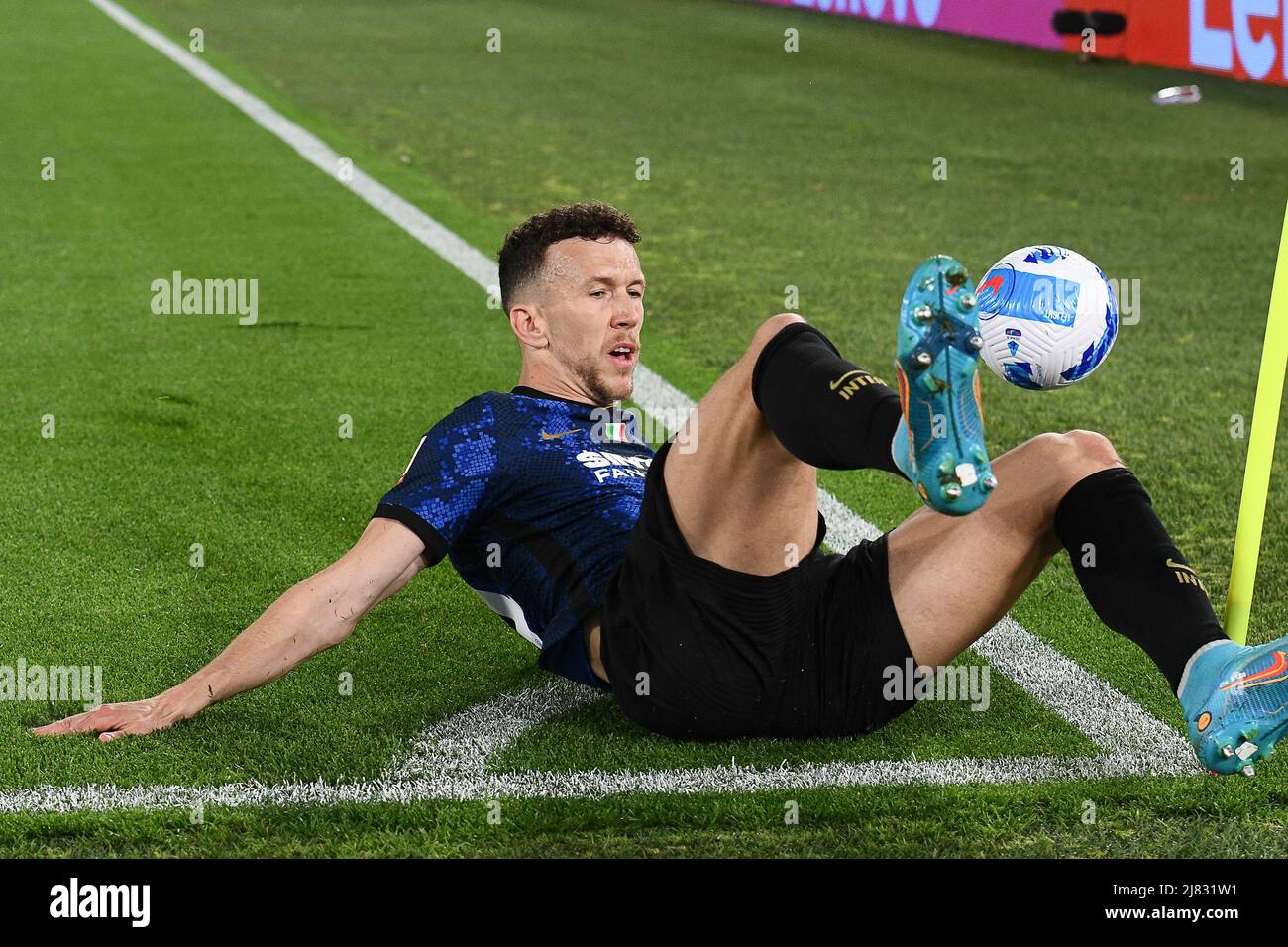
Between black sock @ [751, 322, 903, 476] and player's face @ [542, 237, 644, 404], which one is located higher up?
player's face @ [542, 237, 644, 404]

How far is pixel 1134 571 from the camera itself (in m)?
3.05

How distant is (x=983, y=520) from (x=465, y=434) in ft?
3.53

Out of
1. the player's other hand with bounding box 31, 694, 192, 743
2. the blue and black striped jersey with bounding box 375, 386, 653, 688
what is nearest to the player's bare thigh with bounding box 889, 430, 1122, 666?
the blue and black striped jersey with bounding box 375, 386, 653, 688

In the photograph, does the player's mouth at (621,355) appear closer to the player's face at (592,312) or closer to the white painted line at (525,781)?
the player's face at (592,312)

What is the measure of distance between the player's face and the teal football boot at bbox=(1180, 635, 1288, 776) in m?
1.52

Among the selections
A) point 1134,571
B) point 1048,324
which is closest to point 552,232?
point 1048,324

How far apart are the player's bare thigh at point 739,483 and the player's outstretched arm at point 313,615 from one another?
1.85 feet

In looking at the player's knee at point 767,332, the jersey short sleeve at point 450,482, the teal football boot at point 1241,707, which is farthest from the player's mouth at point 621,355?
the teal football boot at point 1241,707

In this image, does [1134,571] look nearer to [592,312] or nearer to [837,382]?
[837,382]

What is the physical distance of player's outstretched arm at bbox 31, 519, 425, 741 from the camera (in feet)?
10.9

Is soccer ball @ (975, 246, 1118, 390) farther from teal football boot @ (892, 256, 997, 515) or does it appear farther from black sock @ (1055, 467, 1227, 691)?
teal football boot @ (892, 256, 997, 515)

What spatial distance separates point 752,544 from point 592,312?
789 millimetres

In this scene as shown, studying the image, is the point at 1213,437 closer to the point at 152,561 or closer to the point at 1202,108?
the point at 152,561

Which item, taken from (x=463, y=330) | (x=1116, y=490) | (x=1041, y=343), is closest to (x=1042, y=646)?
(x=1041, y=343)
